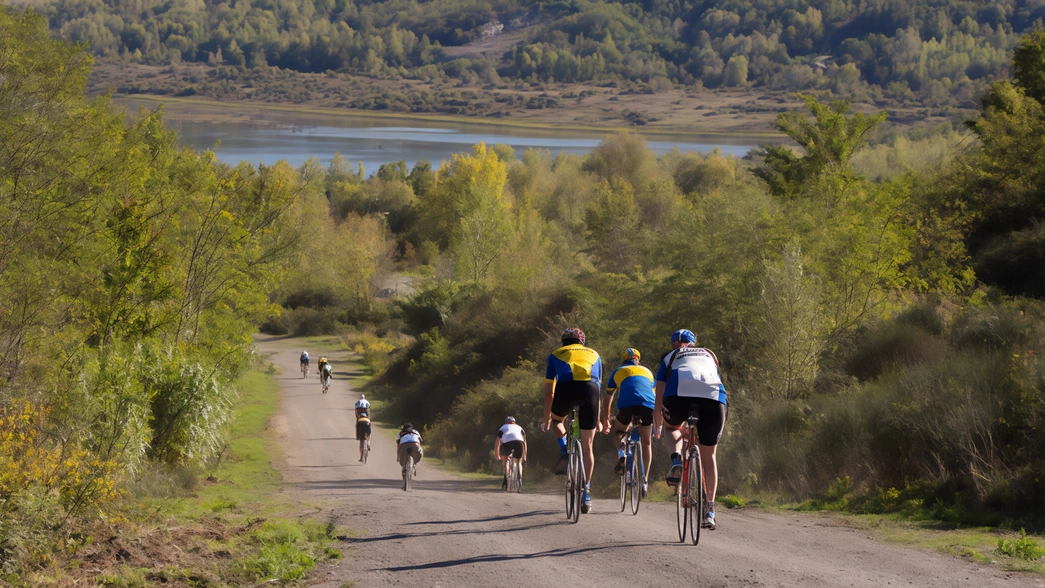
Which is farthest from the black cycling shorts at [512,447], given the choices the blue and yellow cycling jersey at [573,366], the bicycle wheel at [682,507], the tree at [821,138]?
the tree at [821,138]

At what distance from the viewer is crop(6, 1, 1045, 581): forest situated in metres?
12.9

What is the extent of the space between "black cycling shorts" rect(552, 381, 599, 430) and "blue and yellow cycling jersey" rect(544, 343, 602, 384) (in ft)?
0.19

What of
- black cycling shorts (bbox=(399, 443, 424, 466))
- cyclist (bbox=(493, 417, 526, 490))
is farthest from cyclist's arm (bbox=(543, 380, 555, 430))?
black cycling shorts (bbox=(399, 443, 424, 466))

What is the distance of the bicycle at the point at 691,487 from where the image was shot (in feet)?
30.6

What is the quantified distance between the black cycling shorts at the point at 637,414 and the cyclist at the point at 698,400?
1.63 metres

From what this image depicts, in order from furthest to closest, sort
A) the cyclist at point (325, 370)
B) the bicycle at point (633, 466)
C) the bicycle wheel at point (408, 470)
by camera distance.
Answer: the cyclist at point (325, 370) < the bicycle wheel at point (408, 470) < the bicycle at point (633, 466)

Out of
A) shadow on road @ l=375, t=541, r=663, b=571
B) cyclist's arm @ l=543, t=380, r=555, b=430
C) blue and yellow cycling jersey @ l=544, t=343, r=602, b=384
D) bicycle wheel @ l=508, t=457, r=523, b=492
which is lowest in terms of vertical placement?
bicycle wheel @ l=508, t=457, r=523, b=492

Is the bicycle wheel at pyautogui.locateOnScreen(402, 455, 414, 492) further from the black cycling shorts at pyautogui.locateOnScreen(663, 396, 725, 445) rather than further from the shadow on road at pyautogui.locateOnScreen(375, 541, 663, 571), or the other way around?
the black cycling shorts at pyautogui.locateOnScreen(663, 396, 725, 445)

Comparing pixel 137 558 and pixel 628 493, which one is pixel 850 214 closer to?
pixel 628 493

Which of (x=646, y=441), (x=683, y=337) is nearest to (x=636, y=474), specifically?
(x=646, y=441)

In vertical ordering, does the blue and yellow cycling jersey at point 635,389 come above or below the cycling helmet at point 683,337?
below

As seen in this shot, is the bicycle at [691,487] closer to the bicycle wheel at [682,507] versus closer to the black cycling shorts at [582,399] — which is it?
the bicycle wheel at [682,507]

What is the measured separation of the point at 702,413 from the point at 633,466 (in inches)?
94.0

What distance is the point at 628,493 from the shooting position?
40.0 ft
